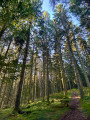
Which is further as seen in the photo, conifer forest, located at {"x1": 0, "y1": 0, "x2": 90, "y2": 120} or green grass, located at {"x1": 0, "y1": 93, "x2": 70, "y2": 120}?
green grass, located at {"x1": 0, "y1": 93, "x2": 70, "y2": 120}

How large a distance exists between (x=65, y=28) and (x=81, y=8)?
3.40 m

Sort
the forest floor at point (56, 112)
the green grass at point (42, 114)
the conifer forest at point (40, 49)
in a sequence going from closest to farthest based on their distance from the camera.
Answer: the conifer forest at point (40, 49), the forest floor at point (56, 112), the green grass at point (42, 114)

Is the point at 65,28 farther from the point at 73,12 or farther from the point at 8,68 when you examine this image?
the point at 8,68

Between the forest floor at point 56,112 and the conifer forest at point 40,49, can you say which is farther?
the forest floor at point 56,112

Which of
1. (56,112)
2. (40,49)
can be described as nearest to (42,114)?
(56,112)

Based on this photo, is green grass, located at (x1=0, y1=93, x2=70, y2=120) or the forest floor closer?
the forest floor

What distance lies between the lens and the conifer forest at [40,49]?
365 centimetres

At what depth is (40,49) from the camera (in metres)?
15.8

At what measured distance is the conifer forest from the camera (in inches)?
144

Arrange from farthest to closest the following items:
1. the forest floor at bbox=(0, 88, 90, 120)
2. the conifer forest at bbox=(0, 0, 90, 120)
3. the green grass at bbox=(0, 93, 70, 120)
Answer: the green grass at bbox=(0, 93, 70, 120)
the forest floor at bbox=(0, 88, 90, 120)
the conifer forest at bbox=(0, 0, 90, 120)

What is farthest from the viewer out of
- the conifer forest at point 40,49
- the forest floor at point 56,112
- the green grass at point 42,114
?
the green grass at point 42,114

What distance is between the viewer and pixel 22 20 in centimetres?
342

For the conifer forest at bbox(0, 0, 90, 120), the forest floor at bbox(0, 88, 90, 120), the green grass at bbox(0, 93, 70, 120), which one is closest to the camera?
the conifer forest at bbox(0, 0, 90, 120)

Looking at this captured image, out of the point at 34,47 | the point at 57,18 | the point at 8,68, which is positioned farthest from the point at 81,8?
the point at 8,68
